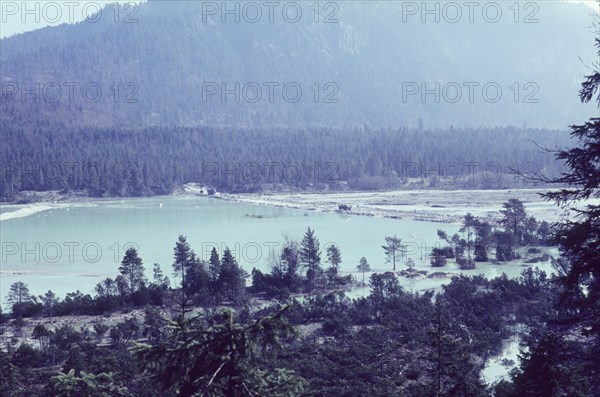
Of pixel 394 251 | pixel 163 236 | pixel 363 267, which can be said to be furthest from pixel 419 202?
pixel 363 267

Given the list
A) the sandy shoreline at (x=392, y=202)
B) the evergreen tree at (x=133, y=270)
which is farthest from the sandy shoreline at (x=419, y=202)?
the evergreen tree at (x=133, y=270)

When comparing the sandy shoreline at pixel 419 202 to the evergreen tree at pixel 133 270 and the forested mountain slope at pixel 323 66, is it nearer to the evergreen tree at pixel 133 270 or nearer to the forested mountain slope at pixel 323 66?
the evergreen tree at pixel 133 270

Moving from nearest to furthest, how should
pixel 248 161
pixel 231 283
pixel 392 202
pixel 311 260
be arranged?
pixel 231 283 < pixel 311 260 < pixel 392 202 < pixel 248 161

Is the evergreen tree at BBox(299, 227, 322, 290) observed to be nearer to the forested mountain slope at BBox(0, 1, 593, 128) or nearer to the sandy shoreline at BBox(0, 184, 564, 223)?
the sandy shoreline at BBox(0, 184, 564, 223)

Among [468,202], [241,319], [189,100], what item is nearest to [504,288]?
[241,319]

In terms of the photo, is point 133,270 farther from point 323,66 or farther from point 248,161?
point 323,66

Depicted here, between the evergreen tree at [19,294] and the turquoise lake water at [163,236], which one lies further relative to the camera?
the turquoise lake water at [163,236]

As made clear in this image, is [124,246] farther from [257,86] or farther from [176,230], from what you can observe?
[257,86]

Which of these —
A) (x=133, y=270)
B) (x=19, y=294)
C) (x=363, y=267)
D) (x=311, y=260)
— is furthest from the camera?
(x=363, y=267)

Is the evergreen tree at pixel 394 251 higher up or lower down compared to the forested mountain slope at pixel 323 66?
lower down

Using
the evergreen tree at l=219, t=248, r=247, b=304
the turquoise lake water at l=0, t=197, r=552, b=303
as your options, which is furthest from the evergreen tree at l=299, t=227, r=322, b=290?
the evergreen tree at l=219, t=248, r=247, b=304

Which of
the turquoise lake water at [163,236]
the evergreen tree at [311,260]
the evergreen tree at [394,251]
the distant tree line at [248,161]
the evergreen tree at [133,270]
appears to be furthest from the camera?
the distant tree line at [248,161]
